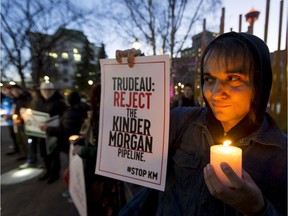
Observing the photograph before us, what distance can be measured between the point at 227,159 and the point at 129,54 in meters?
0.80

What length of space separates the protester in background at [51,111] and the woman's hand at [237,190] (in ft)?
13.3

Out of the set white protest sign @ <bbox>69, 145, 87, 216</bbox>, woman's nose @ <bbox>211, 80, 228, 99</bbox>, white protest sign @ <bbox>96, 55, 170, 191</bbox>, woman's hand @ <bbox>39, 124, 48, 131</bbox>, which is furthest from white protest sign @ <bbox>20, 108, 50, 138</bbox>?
woman's nose @ <bbox>211, 80, 228, 99</bbox>

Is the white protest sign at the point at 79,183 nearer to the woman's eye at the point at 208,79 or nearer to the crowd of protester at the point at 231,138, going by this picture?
the crowd of protester at the point at 231,138

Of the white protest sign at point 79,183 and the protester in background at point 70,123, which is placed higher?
the protester in background at point 70,123

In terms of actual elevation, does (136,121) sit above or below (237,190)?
above

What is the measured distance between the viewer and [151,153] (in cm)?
119

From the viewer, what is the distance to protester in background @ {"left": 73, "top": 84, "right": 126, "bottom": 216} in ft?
8.41

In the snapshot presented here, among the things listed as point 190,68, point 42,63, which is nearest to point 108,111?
point 190,68

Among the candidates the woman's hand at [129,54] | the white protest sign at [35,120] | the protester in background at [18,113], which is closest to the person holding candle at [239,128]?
the woman's hand at [129,54]

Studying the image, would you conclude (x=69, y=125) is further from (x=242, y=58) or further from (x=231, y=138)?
(x=242, y=58)

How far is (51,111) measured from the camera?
439 cm

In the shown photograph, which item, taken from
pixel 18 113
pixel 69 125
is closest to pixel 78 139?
pixel 69 125

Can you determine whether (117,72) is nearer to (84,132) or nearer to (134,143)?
(134,143)

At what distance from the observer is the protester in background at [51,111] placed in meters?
4.43
